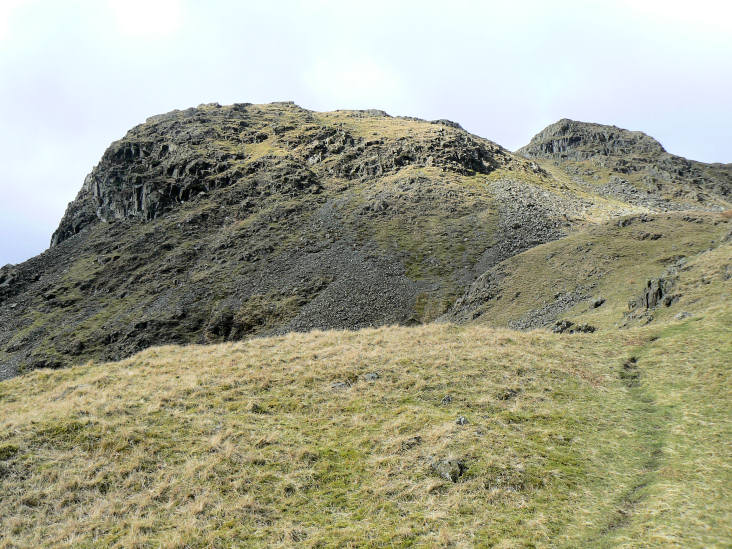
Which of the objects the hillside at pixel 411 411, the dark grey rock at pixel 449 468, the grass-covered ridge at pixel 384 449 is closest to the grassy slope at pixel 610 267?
the hillside at pixel 411 411

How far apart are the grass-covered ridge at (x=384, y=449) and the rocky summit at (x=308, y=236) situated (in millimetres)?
17869

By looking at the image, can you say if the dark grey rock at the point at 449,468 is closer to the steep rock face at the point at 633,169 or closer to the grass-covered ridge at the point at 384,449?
the grass-covered ridge at the point at 384,449

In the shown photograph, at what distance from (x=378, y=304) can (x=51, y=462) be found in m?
43.4

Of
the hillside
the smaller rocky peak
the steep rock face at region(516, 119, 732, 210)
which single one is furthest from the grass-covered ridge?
the smaller rocky peak

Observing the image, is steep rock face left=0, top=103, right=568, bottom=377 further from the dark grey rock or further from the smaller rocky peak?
the smaller rocky peak

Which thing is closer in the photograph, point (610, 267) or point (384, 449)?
point (384, 449)

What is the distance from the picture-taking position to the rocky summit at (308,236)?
54344 millimetres

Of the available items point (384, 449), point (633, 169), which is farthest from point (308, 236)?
point (633, 169)

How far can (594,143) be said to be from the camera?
606 feet

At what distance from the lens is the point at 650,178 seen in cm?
14350

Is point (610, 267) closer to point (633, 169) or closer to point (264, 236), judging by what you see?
point (264, 236)

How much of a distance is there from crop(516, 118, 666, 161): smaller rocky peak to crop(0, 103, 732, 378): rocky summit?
27.7 m

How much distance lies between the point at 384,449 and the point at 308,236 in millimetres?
65809

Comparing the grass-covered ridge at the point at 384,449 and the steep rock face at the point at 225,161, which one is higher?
the steep rock face at the point at 225,161
